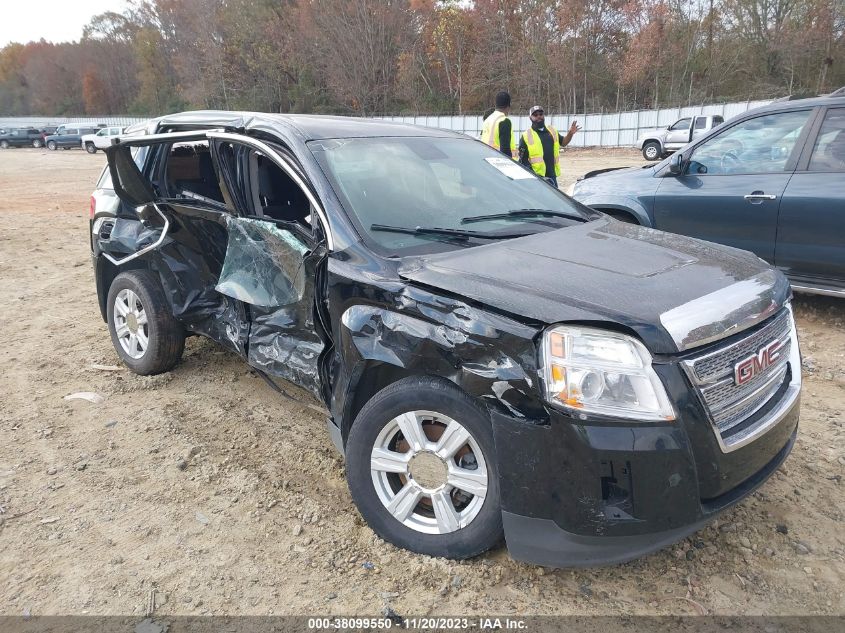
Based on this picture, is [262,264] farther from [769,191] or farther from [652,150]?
[652,150]

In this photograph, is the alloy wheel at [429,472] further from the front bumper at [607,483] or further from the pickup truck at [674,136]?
the pickup truck at [674,136]

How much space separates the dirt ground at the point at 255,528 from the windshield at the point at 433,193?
1244mm

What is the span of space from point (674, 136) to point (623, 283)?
2523 centimetres

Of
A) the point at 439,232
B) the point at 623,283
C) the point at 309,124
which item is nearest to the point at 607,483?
the point at 623,283

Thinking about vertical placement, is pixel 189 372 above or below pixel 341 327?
below

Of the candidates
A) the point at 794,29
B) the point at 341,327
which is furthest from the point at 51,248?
the point at 794,29

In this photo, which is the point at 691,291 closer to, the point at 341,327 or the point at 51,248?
the point at 341,327

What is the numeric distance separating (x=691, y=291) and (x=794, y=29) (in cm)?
4013

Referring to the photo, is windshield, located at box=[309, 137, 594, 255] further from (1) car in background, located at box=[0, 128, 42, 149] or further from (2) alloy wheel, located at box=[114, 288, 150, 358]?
(1) car in background, located at box=[0, 128, 42, 149]

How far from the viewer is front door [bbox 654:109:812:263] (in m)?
5.03

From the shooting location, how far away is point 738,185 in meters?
5.20

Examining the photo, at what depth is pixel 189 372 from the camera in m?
4.51

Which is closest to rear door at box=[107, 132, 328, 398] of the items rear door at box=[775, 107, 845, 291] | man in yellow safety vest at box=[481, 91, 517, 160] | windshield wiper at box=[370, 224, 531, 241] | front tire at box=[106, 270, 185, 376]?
front tire at box=[106, 270, 185, 376]

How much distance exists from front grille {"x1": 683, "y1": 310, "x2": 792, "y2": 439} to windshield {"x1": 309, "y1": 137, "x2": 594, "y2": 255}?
1.12 meters
